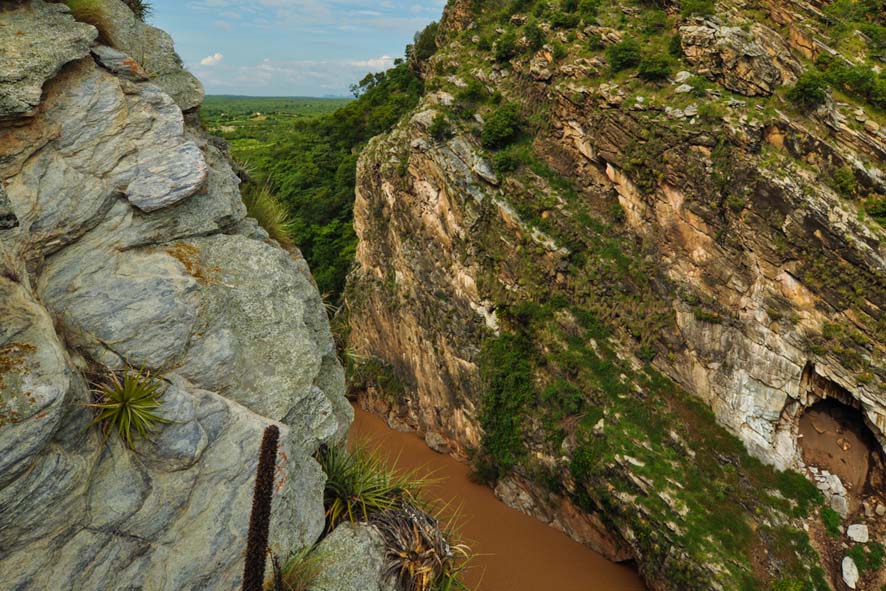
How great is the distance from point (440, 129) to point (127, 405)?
21986mm

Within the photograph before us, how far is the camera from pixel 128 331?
4984mm

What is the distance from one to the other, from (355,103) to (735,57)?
3431 centimetres

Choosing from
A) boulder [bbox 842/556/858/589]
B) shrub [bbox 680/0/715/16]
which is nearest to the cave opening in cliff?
boulder [bbox 842/556/858/589]

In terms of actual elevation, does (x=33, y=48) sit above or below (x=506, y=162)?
above

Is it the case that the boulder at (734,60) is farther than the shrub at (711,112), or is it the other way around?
the boulder at (734,60)

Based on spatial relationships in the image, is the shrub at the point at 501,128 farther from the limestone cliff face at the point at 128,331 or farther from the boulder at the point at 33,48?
the boulder at the point at 33,48

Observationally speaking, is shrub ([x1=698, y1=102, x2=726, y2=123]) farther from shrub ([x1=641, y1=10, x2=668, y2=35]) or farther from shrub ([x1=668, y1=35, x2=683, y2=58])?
shrub ([x1=641, y1=10, x2=668, y2=35])

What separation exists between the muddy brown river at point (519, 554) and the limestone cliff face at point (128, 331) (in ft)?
31.6

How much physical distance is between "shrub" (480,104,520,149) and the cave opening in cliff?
55.2ft

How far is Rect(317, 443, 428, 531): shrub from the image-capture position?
619cm

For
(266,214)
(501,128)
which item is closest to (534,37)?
(501,128)

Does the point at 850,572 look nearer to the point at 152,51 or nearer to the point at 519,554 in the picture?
the point at 519,554

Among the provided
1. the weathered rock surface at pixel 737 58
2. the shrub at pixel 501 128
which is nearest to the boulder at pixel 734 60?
the weathered rock surface at pixel 737 58

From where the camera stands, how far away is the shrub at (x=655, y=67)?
19.0m
